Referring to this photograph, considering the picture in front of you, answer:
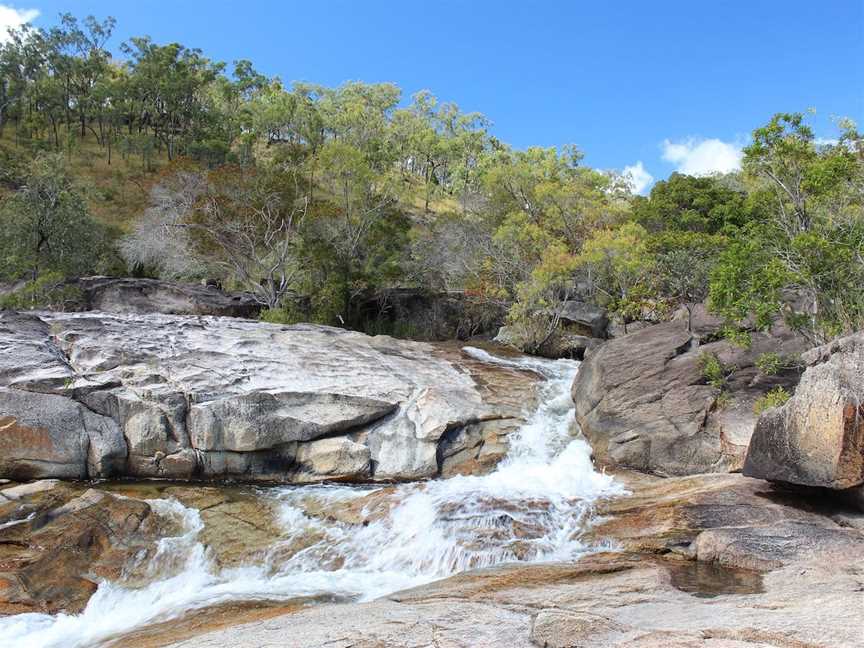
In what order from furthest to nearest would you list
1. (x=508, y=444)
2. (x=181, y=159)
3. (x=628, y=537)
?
1. (x=181, y=159)
2. (x=508, y=444)
3. (x=628, y=537)

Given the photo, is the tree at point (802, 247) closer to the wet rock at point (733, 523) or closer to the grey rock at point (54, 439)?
the wet rock at point (733, 523)

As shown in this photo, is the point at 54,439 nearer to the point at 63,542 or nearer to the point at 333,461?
the point at 63,542

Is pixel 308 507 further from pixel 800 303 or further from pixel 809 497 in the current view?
pixel 800 303

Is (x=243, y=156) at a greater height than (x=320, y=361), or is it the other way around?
(x=243, y=156)

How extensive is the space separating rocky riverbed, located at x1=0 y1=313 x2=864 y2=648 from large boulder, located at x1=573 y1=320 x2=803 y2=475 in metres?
0.10

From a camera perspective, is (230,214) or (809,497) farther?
(230,214)

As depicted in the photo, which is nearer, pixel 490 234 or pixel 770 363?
pixel 770 363

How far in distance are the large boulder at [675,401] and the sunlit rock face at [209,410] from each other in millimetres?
2664

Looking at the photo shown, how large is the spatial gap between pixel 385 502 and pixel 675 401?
7993mm

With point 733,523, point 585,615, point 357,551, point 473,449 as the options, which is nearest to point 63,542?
point 357,551

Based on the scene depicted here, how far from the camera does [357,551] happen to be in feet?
36.2

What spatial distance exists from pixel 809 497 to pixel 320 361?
12619 mm

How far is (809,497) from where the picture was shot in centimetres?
1091

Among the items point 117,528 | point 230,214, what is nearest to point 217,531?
point 117,528
